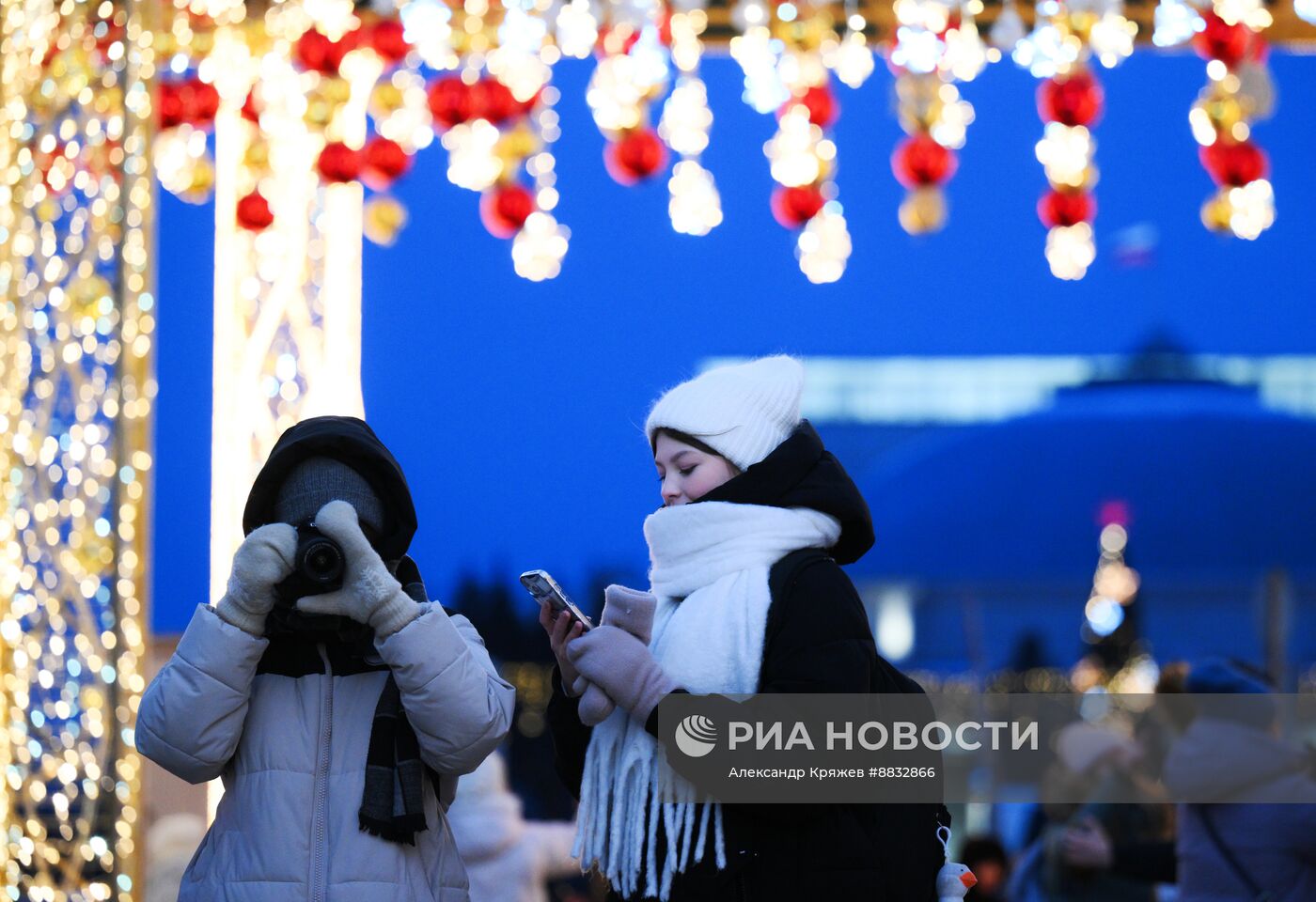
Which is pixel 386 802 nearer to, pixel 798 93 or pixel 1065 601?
pixel 798 93

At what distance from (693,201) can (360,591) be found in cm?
213

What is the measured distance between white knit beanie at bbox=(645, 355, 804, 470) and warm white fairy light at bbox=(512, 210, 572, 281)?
1.77 m

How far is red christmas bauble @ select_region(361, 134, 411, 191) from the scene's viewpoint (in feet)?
14.3

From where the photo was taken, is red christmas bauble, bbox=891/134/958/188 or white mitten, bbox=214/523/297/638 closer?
white mitten, bbox=214/523/297/638

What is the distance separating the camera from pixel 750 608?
2.41m

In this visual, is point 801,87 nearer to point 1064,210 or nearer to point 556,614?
point 1064,210

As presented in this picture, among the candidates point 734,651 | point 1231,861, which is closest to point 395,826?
point 734,651

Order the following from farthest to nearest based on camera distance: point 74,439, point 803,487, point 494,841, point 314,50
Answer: point 314,50 → point 74,439 → point 494,841 → point 803,487

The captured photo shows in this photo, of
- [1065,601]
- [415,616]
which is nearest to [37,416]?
[415,616]

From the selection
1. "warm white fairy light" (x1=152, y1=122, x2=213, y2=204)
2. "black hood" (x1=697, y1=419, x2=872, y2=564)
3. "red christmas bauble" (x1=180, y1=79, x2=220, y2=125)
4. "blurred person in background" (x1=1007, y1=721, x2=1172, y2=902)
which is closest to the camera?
"black hood" (x1=697, y1=419, x2=872, y2=564)

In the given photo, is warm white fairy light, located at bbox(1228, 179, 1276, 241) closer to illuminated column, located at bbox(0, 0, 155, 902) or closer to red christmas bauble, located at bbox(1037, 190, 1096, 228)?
red christmas bauble, located at bbox(1037, 190, 1096, 228)

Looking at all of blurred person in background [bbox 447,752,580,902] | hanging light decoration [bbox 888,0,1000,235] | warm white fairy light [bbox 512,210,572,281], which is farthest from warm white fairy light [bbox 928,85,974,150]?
blurred person in background [bbox 447,752,580,902]

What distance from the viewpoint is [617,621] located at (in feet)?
7.90

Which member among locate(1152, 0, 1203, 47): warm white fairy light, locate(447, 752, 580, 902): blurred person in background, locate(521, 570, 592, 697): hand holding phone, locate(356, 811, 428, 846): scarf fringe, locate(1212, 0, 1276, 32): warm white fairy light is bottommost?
locate(356, 811, 428, 846): scarf fringe
